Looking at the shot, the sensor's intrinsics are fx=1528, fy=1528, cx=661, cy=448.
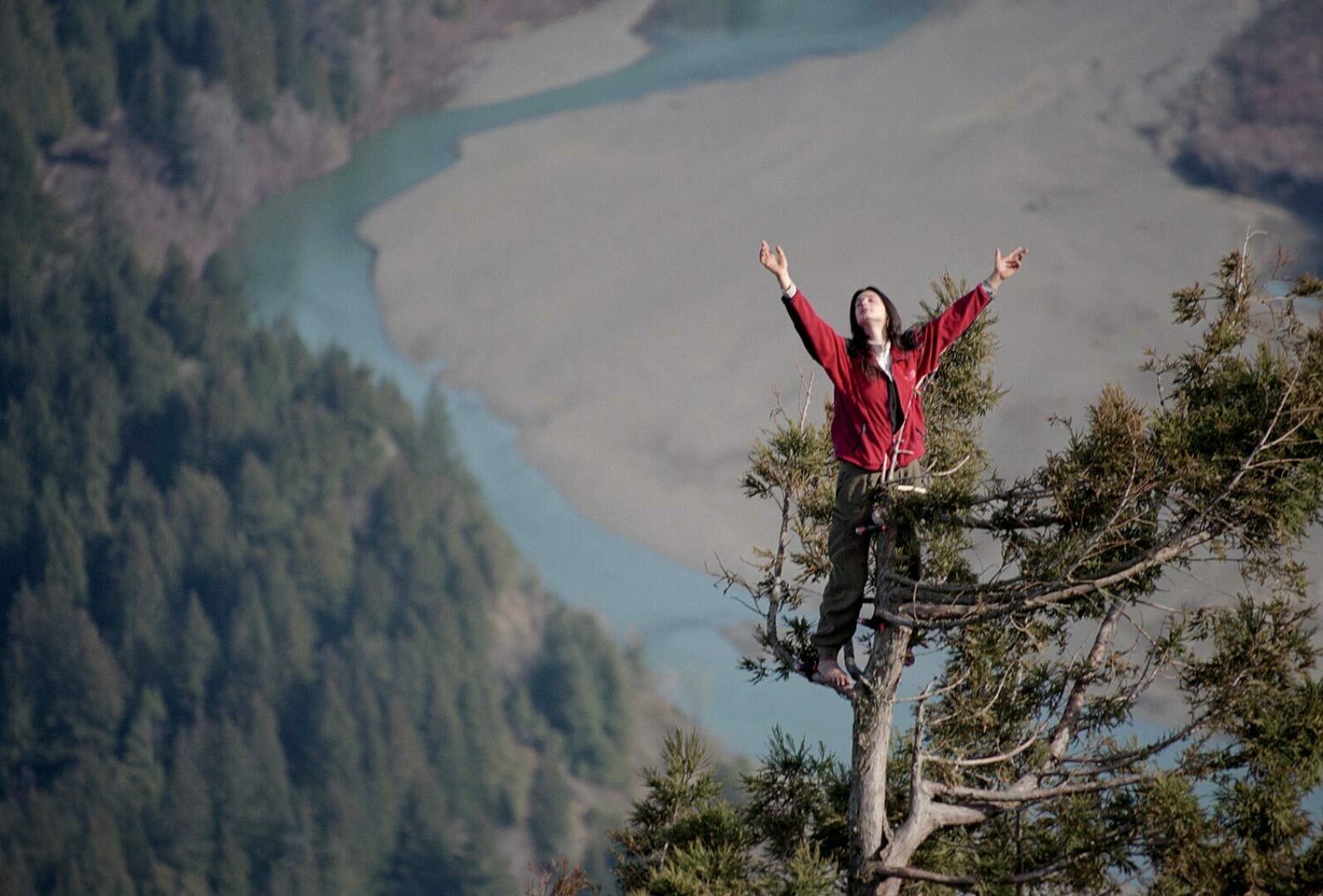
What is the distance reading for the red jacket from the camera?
20.7 ft

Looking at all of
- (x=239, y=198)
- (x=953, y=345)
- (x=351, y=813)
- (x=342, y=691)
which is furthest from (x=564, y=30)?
(x=953, y=345)

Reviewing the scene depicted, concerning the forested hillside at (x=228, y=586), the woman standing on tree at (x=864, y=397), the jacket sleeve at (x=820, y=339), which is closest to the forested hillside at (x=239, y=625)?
the forested hillside at (x=228, y=586)

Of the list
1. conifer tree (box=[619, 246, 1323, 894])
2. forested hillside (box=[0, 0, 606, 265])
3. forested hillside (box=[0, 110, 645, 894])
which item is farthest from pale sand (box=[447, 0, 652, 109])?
conifer tree (box=[619, 246, 1323, 894])

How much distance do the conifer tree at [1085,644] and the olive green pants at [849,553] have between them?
0.08 m

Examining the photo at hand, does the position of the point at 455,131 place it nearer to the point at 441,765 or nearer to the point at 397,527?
the point at 397,527

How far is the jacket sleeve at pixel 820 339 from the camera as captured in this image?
20.6 ft

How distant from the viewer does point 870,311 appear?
640 centimetres

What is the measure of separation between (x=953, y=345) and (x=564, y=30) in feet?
136

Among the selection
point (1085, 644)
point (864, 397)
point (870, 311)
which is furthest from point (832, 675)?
point (870, 311)

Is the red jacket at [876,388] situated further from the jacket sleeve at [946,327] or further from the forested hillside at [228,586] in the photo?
the forested hillside at [228,586]

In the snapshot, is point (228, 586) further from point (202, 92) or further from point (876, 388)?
point (876, 388)

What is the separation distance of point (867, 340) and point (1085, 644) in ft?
6.01

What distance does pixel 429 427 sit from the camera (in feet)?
157

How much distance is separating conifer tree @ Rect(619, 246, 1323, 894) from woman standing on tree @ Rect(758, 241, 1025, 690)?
14cm
